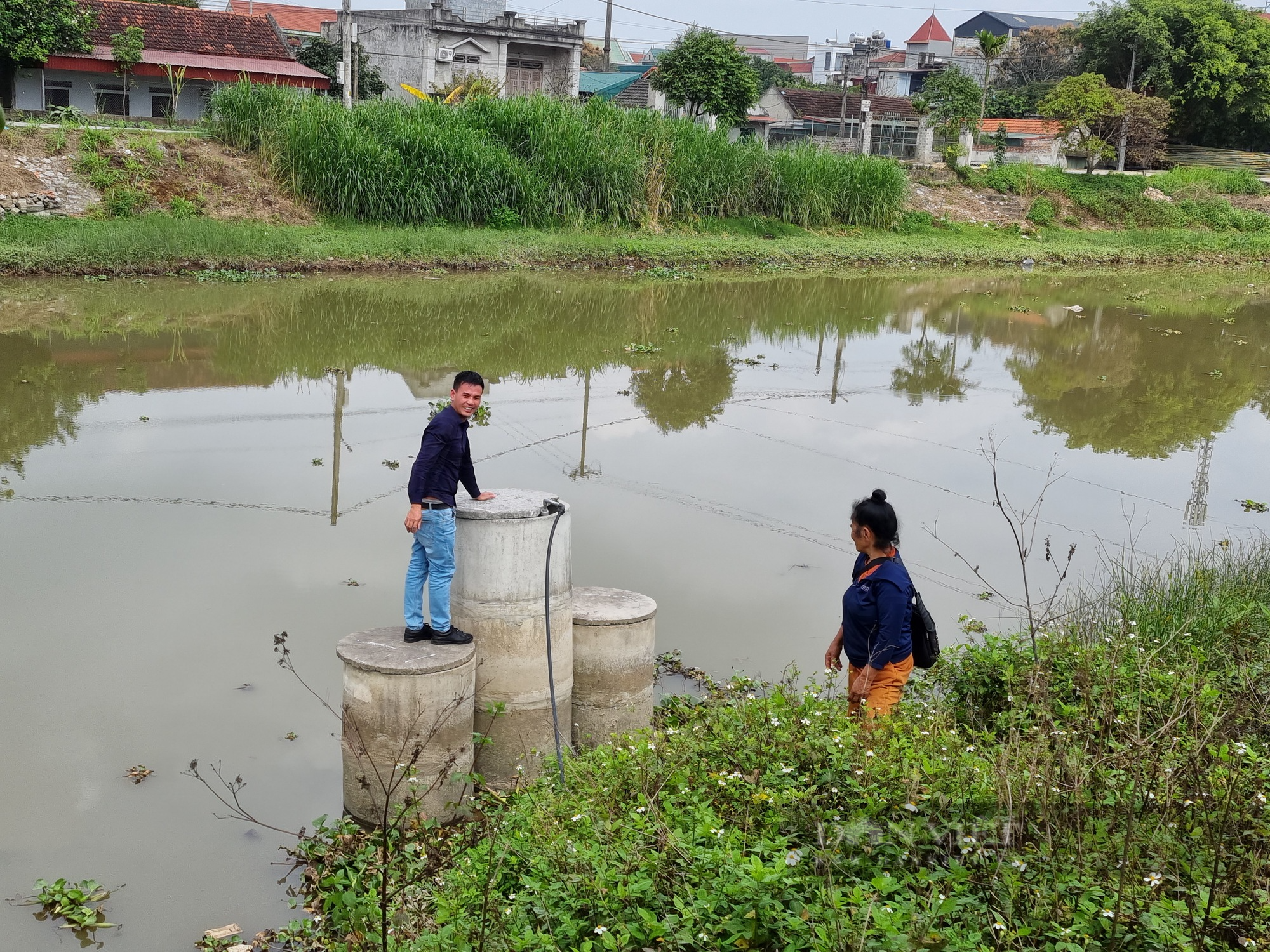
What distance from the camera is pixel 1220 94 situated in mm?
45062

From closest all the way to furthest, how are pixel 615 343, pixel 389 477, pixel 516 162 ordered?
pixel 389 477 → pixel 615 343 → pixel 516 162

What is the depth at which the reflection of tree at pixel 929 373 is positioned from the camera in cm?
1426

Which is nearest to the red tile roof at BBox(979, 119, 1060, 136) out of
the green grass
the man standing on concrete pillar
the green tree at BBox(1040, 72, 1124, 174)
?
the green tree at BBox(1040, 72, 1124, 174)

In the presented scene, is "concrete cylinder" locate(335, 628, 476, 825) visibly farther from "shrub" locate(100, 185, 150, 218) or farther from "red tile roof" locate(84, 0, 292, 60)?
"red tile roof" locate(84, 0, 292, 60)

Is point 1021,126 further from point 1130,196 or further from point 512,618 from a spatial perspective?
point 512,618

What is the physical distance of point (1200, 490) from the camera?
10312 mm

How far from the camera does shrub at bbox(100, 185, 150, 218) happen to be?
70.3 ft

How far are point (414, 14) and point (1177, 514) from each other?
43320 mm

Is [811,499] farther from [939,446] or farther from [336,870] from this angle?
[336,870]

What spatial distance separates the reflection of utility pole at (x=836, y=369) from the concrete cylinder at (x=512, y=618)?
8758 mm

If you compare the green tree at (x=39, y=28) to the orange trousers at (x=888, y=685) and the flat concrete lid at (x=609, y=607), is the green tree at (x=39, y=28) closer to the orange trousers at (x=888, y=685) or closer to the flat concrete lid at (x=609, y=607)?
the flat concrete lid at (x=609, y=607)

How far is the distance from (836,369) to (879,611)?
1094 centimetres

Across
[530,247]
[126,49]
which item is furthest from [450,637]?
[126,49]

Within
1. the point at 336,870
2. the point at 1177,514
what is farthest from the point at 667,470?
the point at 336,870
